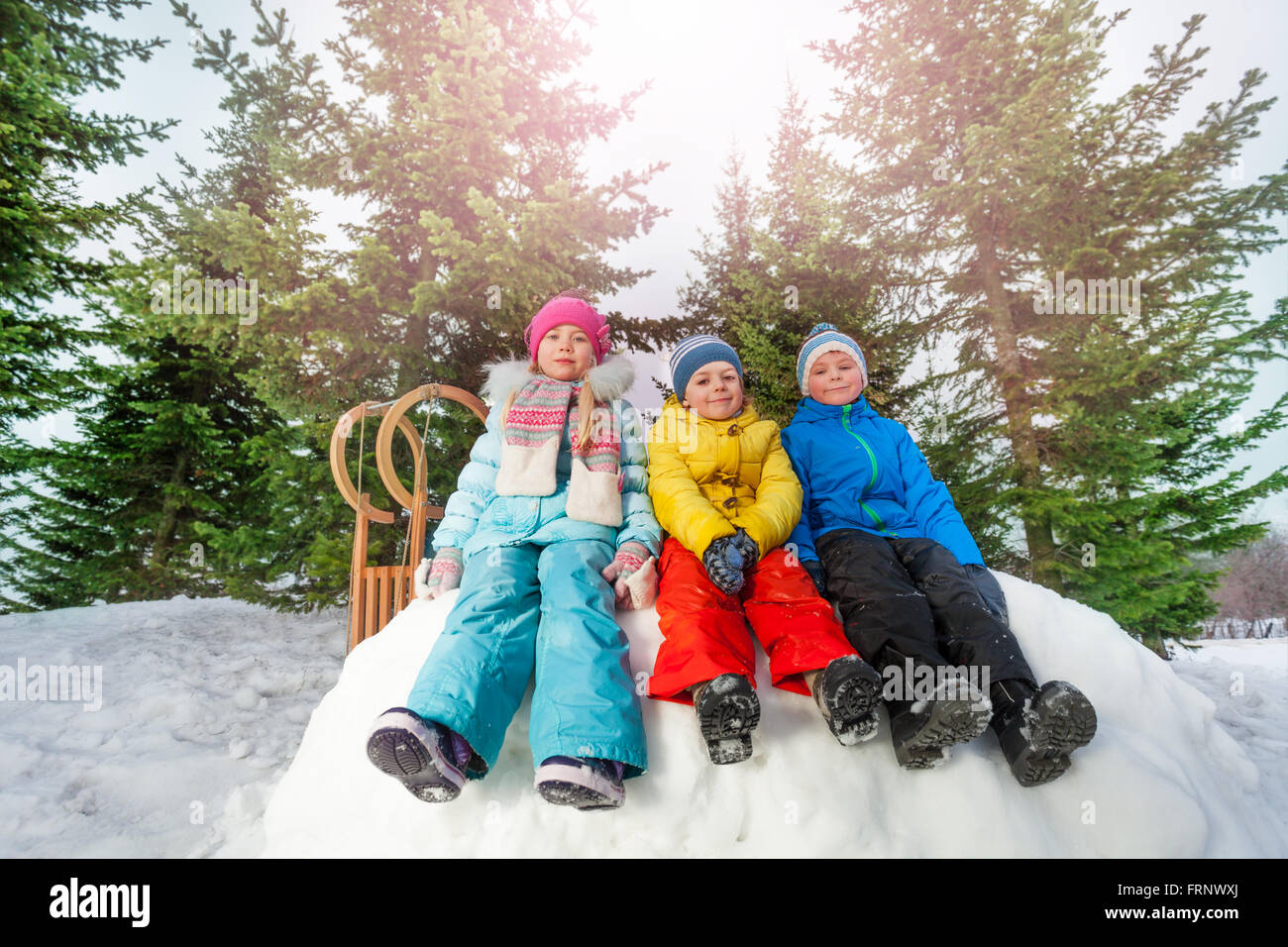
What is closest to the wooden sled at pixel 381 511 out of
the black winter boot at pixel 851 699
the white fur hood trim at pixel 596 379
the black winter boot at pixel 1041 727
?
the white fur hood trim at pixel 596 379

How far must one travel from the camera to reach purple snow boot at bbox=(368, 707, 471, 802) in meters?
1.39

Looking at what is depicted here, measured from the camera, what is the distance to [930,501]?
8.59 ft

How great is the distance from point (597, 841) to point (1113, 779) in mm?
1639

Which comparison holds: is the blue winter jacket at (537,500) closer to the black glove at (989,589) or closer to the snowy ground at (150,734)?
the black glove at (989,589)

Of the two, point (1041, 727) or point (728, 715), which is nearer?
point (728, 715)

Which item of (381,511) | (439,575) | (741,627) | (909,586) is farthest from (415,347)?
(909,586)

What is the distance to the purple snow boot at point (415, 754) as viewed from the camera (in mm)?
1386

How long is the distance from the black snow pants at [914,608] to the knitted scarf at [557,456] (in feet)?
3.29

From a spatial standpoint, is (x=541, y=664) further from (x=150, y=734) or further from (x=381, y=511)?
(x=150, y=734)

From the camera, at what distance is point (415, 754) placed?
4.56 ft

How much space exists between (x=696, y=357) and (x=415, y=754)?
7.12ft

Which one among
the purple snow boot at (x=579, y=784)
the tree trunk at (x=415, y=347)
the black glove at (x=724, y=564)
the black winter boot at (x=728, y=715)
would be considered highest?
the tree trunk at (x=415, y=347)
